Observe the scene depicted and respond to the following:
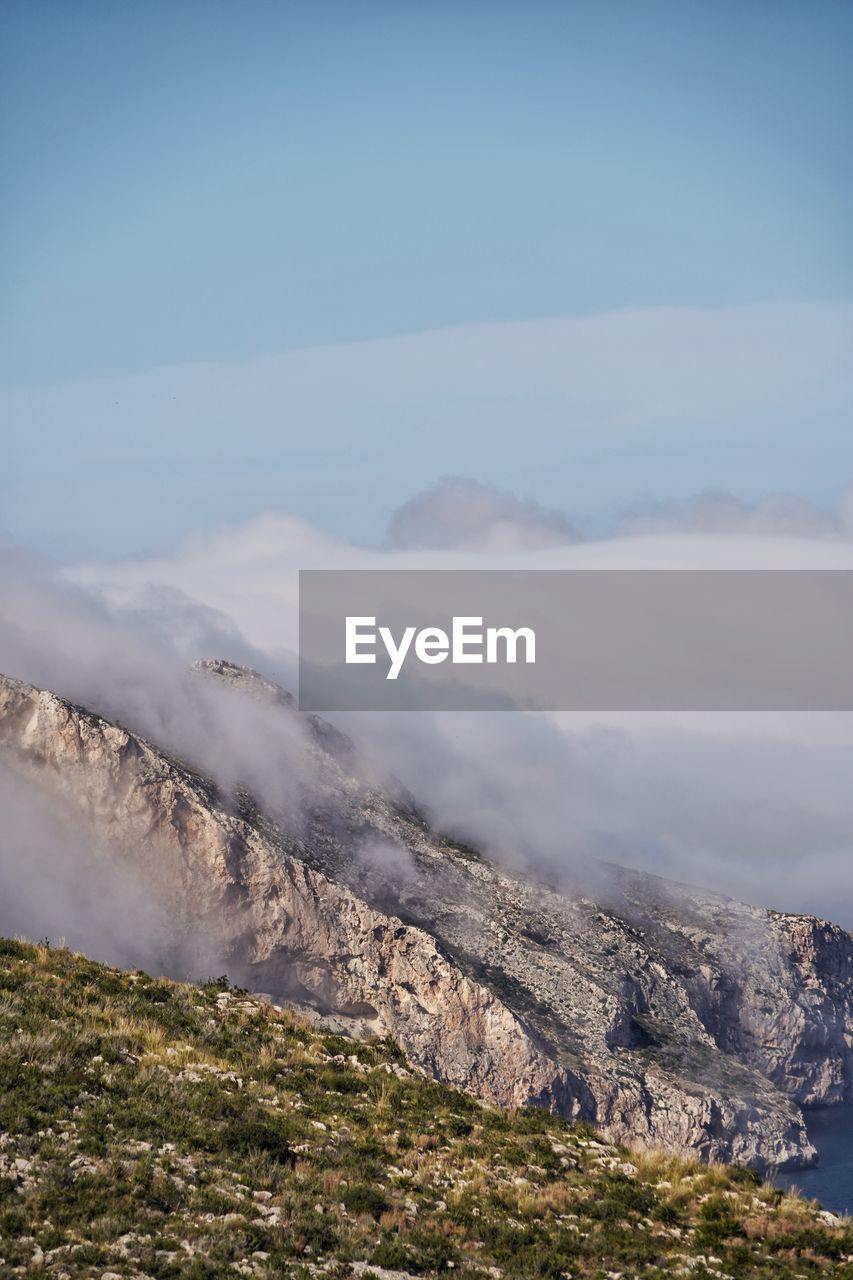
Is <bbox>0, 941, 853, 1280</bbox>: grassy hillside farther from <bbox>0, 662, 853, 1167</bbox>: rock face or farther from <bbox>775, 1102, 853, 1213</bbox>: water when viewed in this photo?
<bbox>775, 1102, 853, 1213</bbox>: water

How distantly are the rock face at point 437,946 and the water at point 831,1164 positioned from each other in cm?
274

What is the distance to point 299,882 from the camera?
122 m

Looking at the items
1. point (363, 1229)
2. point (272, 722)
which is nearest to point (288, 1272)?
point (363, 1229)

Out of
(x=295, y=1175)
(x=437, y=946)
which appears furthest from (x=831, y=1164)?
(x=295, y=1175)

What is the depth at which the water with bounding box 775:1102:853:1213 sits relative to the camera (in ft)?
419

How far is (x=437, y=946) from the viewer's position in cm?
12319

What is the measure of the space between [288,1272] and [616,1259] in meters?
9.90

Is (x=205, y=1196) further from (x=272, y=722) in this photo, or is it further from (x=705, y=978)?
(x=705, y=978)

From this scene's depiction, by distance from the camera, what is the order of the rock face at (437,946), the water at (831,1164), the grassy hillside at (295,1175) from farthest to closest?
the water at (831,1164), the rock face at (437,946), the grassy hillside at (295,1175)

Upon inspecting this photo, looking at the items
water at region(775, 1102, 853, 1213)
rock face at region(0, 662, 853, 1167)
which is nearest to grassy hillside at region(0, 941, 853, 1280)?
rock face at region(0, 662, 853, 1167)

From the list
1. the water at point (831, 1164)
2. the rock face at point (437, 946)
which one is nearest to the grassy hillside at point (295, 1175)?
the rock face at point (437, 946)

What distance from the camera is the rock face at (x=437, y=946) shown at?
384 ft

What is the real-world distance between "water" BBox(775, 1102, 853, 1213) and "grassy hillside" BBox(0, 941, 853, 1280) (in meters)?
74.5

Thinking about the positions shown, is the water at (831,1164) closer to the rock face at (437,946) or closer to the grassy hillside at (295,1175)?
the rock face at (437,946)
